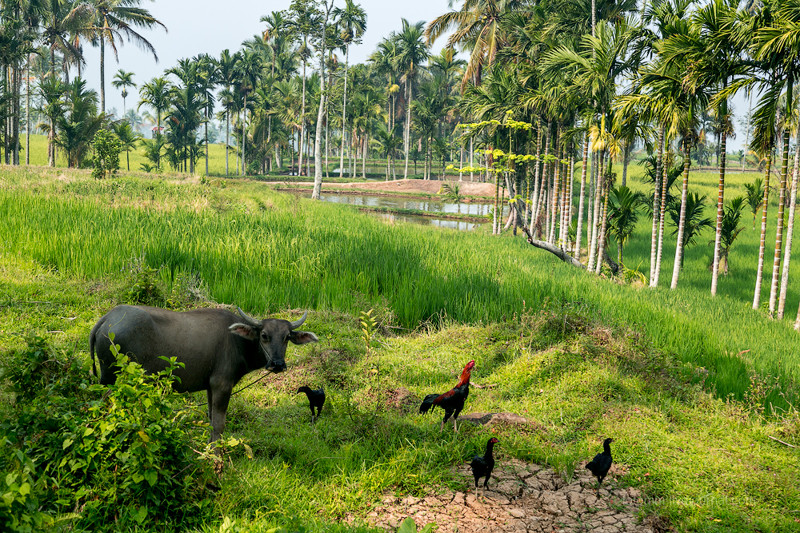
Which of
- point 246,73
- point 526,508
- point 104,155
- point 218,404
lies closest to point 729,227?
point 526,508

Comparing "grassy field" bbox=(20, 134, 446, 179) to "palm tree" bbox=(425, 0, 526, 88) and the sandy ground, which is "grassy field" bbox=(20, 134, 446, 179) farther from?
"palm tree" bbox=(425, 0, 526, 88)

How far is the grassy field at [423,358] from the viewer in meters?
4.43

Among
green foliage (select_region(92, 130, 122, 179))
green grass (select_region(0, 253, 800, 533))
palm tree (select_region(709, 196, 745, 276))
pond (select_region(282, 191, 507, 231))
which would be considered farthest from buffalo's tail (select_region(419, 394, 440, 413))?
pond (select_region(282, 191, 507, 231))

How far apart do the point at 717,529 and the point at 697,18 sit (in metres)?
12.0

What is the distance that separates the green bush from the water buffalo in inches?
21.4

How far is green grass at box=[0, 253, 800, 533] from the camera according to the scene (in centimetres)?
422

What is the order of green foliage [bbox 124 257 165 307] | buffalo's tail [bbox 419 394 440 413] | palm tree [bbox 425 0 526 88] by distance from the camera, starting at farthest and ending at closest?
palm tree [bbox 425 0 526 88]
green foliage [bbox 124 257 165 307]
buffalo's tail [bbox 419 394 440 413]

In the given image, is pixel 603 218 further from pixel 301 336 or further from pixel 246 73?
pixel 246 73

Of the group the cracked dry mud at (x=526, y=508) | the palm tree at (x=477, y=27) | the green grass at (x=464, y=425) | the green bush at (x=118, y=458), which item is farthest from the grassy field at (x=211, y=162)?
the green bush at (x=118, y=458)

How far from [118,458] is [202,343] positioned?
1.31m

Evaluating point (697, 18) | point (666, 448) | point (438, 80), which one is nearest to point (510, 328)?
point (666, 448)

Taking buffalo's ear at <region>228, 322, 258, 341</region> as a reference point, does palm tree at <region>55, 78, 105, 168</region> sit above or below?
above

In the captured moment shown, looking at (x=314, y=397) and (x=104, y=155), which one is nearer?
(x=314, y=397)

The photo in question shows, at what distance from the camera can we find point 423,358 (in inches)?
284
